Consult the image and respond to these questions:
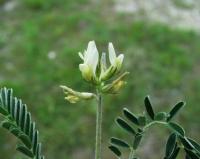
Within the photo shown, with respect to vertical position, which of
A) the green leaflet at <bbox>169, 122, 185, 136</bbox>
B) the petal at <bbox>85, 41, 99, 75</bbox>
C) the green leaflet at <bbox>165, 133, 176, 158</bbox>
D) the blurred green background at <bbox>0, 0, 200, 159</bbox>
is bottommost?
the green leaflet at <bbox>165, 133, 176, 158</bbox>

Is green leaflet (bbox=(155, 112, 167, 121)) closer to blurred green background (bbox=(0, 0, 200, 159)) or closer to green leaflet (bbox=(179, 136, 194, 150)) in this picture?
green leaflet (bbox=(179, 136, 194, 150))

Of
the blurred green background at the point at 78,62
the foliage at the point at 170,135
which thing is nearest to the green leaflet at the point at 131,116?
the foliage at the point at 170,135

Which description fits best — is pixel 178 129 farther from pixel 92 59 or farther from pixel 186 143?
pixel 92 59

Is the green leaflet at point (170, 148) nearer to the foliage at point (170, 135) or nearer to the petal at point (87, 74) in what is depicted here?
the foliage at point (170, 135)

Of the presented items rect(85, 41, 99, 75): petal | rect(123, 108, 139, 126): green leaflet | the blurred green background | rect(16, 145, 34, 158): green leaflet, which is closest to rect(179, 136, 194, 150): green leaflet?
rect(123, 108, 139, 126): green leaflet

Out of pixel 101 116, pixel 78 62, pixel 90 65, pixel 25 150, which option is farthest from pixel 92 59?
pixel 78 62

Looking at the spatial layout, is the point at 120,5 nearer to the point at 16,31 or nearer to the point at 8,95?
the point at 16,31
